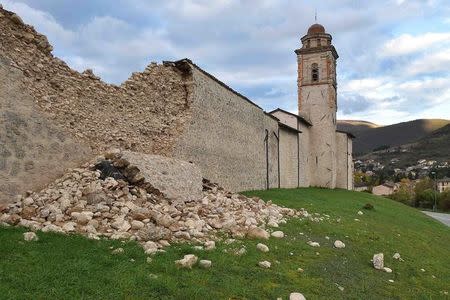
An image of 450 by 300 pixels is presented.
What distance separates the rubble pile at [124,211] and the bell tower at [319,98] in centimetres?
2906

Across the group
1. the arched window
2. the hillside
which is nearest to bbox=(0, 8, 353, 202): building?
the arched window

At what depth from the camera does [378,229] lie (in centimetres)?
1395

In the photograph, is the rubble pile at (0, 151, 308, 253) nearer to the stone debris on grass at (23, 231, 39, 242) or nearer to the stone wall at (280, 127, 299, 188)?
the stone debris on grass at (23, 231, 39, 242)

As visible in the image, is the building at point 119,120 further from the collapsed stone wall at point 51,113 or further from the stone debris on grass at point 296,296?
the stone debris on grass at point 296,296

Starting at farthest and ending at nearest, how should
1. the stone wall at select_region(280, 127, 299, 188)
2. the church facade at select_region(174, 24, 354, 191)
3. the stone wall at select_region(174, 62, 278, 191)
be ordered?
the stone wall at select_region(280, 127, 299, 188)
the church facade at select_region(174, 24, 354, 191)
the stone wall at select_region(174, 62, 278, 191)

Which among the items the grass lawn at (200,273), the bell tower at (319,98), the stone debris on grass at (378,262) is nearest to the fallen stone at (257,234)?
the grass lawn at (200,273)

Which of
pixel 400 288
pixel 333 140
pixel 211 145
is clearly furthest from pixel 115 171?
pixel 333 140

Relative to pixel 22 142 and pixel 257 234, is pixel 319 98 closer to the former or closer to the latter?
pixel 257 234

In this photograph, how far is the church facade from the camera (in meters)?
17.7

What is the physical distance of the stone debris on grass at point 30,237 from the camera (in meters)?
6.78

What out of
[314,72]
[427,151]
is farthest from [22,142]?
[427,151]

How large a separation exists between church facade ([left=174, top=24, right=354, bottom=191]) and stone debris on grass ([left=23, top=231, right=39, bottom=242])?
846 centimetres

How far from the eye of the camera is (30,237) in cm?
682

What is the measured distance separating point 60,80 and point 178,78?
5.61 metres
